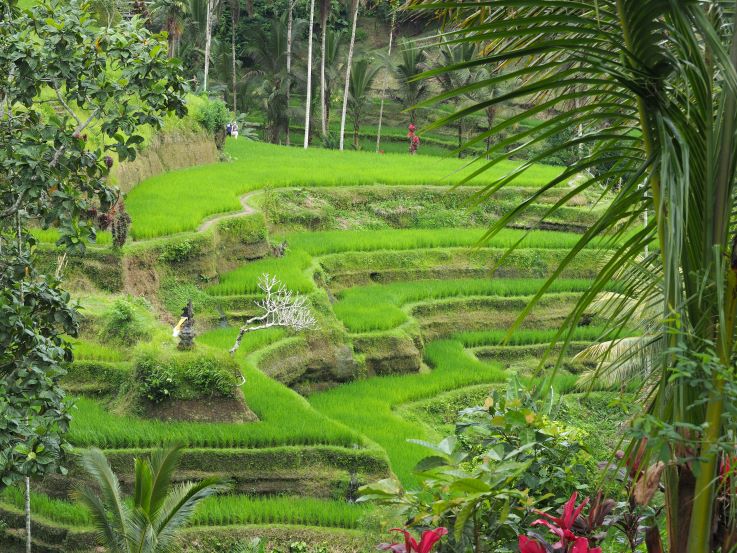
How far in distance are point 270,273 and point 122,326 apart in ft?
13.1

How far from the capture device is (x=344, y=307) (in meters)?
15.9

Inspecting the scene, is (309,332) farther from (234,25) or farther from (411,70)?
(234,25)

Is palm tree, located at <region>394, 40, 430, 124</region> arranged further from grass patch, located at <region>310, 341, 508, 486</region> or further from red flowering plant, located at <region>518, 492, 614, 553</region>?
red flowering plant, located at <region>518, 492, 614, 553</region>

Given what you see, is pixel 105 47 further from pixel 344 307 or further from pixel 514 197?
pixel 514 197

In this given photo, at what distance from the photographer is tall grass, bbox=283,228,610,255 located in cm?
1773

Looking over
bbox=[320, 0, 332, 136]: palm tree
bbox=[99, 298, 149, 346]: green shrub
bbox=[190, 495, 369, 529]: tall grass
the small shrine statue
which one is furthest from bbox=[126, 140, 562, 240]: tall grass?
bbox=[190, 495, 369, 529]: tall grass

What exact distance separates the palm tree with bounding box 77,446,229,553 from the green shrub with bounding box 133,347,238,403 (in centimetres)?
280

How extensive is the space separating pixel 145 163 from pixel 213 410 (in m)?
8.52

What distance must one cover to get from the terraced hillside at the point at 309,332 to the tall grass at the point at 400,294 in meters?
0.04

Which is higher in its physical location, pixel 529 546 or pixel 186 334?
pixel 529 546

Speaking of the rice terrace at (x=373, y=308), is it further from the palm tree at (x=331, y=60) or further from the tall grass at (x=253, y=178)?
the palm tree at (x=331, y=60)

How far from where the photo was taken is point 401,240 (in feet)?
61.2

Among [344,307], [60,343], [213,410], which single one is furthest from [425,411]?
[60,343]

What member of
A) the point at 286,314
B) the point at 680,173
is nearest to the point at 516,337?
the point at 286,314
